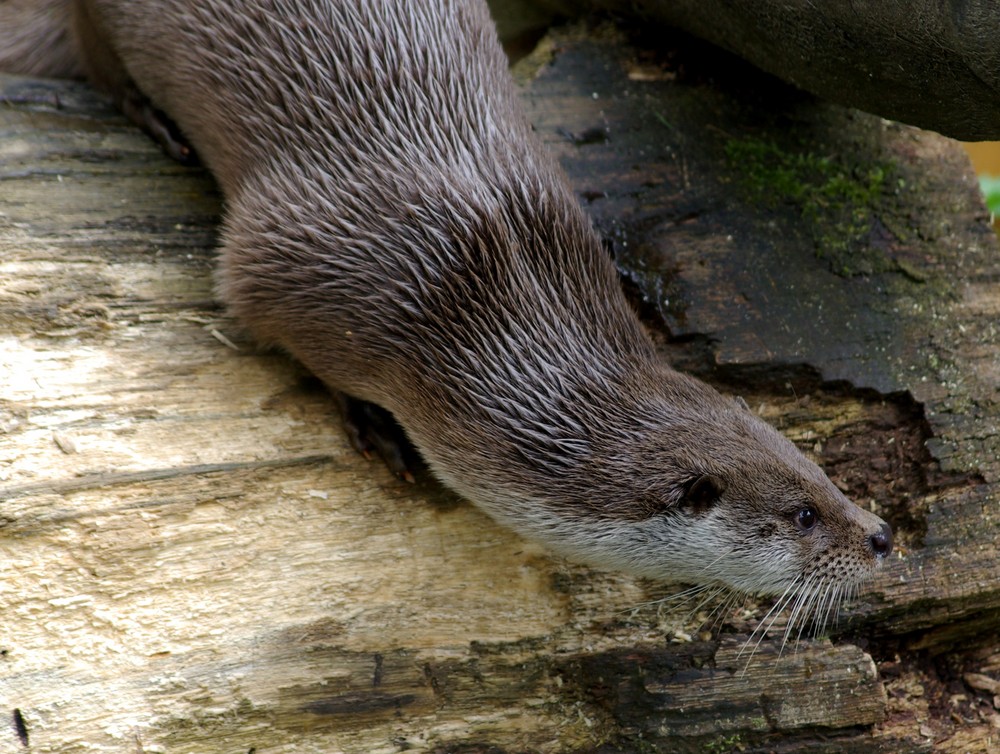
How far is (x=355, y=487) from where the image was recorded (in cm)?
241

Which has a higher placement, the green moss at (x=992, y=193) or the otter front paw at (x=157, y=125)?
the otter front paw at (x=157, y=125)

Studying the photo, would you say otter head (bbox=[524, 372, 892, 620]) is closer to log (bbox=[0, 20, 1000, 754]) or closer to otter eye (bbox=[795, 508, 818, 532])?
otter eye (bbox=[795, 508, 818, 532])

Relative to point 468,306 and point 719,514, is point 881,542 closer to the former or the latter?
point 719,514

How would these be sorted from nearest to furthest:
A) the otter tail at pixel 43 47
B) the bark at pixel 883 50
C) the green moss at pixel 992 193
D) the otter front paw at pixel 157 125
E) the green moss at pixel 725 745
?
the bark at pixel 883 50
the green moss at pixel 725 745
the otter front paw at pixel 157 125
the otter tail at pixel 43 47
the green moss at pixel 992 193

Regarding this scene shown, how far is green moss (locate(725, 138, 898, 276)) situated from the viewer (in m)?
2.82

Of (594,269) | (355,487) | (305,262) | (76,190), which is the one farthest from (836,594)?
(76,190)

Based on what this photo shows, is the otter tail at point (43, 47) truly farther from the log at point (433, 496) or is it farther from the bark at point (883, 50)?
the bark at point (883, 50)

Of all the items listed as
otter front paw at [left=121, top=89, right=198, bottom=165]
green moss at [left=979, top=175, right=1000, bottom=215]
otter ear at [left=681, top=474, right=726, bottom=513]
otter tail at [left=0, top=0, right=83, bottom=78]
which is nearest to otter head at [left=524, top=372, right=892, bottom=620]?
otter ear at [left=681, top=474, right=726, bottom=513]

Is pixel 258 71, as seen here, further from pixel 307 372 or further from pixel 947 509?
pixel 947 509

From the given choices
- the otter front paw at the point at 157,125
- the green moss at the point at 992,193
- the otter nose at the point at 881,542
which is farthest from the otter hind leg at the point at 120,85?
the green moss at the point at 992,193

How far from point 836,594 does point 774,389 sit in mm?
604

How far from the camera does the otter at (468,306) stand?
2176 mm

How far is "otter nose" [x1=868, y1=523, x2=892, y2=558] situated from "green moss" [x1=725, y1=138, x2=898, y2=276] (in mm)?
876

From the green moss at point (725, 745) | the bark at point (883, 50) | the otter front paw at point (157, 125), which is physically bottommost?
the green moss at point (725, 745)
